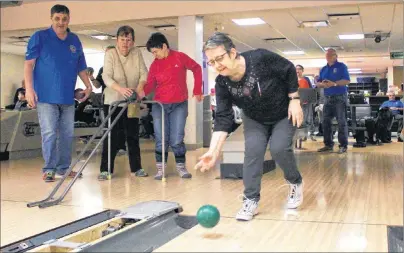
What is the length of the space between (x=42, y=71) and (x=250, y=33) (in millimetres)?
6612

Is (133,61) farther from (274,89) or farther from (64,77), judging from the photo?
(274,89)

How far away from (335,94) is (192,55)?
2031mm

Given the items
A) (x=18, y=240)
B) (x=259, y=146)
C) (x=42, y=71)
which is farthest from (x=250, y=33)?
(x=18, y=240)

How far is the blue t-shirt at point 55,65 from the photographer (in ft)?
9.16

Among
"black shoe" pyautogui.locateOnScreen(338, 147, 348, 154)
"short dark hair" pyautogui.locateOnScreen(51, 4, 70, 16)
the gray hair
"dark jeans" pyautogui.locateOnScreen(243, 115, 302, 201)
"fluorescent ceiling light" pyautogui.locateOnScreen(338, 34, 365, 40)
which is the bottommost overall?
"black shoe" pyautogui.locateOnScreen(338, 147, 348, 154)

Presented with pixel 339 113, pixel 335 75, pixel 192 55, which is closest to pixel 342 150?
pixel 339 113

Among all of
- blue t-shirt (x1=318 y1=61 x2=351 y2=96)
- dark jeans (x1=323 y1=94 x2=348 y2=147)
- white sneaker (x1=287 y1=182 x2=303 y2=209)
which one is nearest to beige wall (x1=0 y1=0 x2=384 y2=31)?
blue t-shirt (x1=318 y1=61 x2=351 y2=96)

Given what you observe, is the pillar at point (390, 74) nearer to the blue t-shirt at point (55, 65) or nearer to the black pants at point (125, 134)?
the black pants at point (125, 134)

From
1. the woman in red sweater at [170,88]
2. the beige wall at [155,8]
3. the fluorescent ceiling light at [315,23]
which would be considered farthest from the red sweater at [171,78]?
the fluorescent ceiling light at [315,23]

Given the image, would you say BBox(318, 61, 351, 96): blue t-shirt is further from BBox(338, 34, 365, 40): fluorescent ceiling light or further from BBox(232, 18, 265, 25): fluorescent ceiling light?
BBox(338, 34, 365, 40): fluorescent ceiling light

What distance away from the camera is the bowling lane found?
157 centimetres

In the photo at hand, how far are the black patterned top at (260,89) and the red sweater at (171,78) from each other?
1.25 meters

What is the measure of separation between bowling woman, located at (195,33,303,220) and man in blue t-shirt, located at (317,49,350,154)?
3.21 meters

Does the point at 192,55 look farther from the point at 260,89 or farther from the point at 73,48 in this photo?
the point at 260,89
